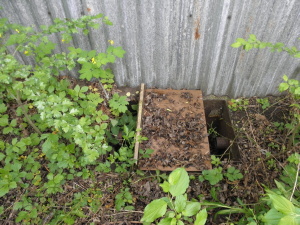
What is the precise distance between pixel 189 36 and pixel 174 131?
51.4 inches

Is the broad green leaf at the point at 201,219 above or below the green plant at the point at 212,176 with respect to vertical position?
above

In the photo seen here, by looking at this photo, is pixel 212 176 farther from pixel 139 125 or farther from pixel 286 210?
pixel 286 210

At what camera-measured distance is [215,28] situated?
112 inches

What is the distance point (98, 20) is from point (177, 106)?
1640 millimetres

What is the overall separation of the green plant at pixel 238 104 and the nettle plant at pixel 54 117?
5.28 feet

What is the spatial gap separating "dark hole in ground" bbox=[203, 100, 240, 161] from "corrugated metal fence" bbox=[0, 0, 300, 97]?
32cm

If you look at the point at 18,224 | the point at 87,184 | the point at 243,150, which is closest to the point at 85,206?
the point at 87,184

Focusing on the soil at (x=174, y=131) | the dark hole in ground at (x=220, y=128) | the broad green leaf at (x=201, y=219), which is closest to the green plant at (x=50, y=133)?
the soil at (x=174, y=131)

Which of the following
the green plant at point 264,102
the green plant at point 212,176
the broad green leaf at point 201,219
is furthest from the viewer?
the green plant at point 264,102

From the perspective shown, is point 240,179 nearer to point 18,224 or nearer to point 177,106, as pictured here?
point 177,106

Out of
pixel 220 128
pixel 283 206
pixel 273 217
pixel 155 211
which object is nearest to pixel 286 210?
pixel 283 206

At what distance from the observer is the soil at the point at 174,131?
293 centimetres

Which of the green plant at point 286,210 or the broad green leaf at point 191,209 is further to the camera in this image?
the broad green leaf at point 191,209

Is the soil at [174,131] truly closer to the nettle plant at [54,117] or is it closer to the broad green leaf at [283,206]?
the nettle plant at [54,117]
